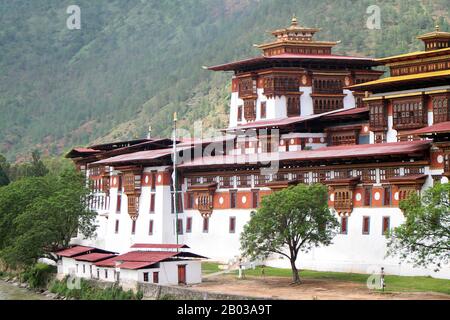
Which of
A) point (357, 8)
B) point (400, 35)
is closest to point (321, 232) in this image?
point (400, 35)

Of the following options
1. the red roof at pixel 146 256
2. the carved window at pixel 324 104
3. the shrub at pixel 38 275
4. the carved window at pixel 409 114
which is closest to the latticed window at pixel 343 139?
the carved window at pixel 409 114

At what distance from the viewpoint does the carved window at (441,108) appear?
8962 cm

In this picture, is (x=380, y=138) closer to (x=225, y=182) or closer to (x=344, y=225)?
(x=344, y=225)

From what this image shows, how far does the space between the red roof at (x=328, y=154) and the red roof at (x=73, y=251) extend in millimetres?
9694

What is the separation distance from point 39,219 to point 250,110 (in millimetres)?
20887

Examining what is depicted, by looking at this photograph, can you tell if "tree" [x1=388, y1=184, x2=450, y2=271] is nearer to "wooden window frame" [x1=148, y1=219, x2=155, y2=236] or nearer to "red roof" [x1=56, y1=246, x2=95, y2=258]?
"red roof" [x1=56, y1=246, x2=95, y2=258]

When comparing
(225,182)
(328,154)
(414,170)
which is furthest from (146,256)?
(414,170)

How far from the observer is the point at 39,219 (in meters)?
109

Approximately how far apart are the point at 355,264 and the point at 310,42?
36.9 meters

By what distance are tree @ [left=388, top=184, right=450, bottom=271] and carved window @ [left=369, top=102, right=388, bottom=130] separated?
698 inches

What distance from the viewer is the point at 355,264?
285ft

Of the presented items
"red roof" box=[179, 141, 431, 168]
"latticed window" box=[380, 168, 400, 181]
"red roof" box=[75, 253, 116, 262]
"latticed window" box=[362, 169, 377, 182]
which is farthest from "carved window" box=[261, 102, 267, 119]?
"latticed window" box=[380, 168, 400, 181]
